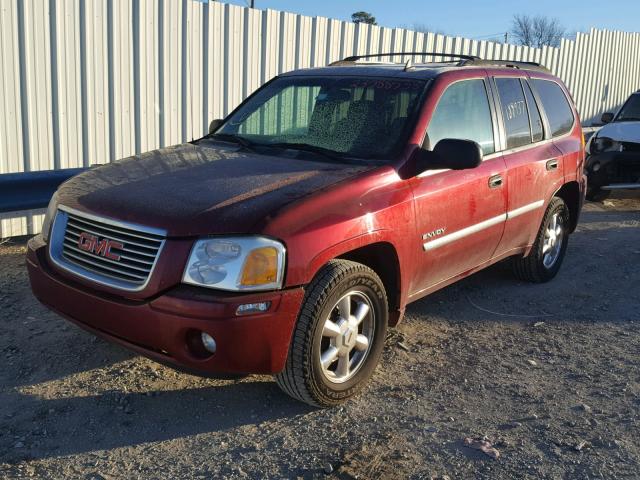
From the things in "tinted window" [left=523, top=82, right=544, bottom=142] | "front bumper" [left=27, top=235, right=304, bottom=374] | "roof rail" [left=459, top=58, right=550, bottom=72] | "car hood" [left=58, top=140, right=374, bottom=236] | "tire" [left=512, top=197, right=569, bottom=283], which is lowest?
"tire" [left=512, top=197, right=569, bottom=283]

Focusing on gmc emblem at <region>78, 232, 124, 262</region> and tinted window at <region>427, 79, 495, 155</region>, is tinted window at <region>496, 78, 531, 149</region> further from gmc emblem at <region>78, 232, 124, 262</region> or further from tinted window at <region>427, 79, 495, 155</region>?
gmc emblem at <region>78, 232, 124, 262</region>

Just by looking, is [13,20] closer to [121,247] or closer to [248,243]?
[121,247]

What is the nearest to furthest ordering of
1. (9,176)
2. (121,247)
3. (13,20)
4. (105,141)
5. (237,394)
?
(121,247)
(237,394)
(9,176)
(13,20)
(105,141)

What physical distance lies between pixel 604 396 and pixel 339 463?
1774 mm

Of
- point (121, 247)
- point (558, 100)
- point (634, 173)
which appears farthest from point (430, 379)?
point (634, 173)

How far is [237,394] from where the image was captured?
12.7ft

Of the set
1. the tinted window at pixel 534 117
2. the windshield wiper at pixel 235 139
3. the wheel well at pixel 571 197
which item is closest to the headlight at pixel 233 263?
the windshield wiper at pixel 235 139

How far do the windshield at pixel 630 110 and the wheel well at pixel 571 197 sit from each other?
4.83m

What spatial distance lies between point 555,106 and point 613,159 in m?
4.13

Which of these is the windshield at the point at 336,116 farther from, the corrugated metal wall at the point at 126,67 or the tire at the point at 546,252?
the corrugated metal wall at the point at 126,67

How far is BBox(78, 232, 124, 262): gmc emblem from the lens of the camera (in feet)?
11.3

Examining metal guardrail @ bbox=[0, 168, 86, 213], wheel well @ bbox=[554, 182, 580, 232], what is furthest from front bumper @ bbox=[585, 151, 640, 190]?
metal guardrail @ bbox=[0, 168, 86, 213]

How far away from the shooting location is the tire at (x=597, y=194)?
10008mm

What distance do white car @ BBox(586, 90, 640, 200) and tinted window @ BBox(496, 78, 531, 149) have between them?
463 cm
